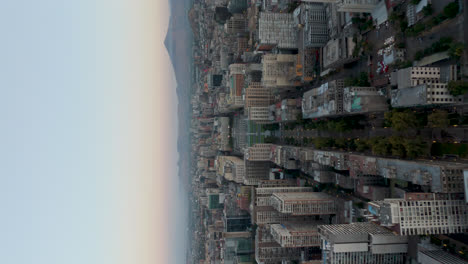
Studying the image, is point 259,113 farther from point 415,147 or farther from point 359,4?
point 415,147

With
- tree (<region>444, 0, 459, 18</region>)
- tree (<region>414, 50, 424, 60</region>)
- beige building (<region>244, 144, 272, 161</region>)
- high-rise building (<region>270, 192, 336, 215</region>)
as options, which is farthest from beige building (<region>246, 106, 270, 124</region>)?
tree (<region>444, 0, 459, 18</region>)

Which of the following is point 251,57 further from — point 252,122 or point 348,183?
point 348,183

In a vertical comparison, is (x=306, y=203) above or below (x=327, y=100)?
below

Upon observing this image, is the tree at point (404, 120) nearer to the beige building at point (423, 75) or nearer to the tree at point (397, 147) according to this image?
the tree at point (397, 147)

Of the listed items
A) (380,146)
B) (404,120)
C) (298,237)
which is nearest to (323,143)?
(380,146)

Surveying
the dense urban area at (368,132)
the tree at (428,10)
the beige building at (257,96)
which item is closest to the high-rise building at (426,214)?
the dense urban area at (368,132)

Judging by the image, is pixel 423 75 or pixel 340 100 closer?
pixel 423 75
